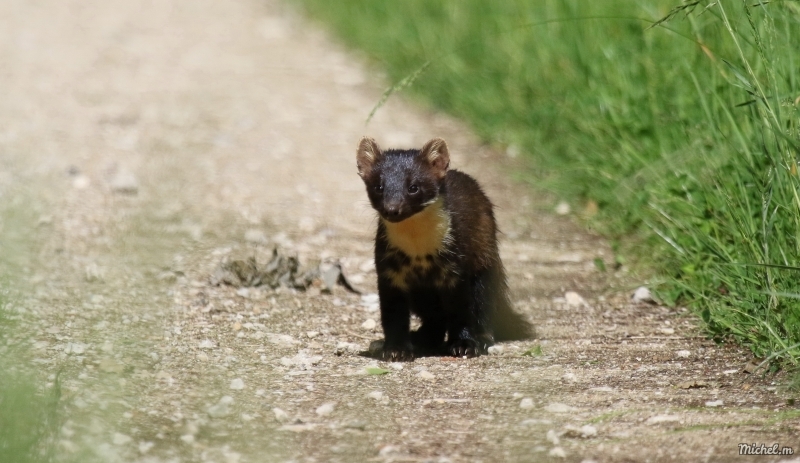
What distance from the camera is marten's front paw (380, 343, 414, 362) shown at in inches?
197

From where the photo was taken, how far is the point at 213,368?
182 inches

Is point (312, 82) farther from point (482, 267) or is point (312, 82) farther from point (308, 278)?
point (482, 267)

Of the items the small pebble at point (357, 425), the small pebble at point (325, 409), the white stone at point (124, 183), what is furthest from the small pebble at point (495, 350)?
the white stone at point (124, 183)

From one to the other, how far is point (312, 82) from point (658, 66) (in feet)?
16.7

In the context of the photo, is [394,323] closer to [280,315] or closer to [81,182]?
[280,315]

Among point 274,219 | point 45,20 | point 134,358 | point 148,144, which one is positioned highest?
point 45,20

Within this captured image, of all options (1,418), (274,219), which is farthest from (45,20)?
(1,418)

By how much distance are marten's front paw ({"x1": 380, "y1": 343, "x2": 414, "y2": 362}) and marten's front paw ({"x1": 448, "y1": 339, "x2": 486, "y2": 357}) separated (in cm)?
23

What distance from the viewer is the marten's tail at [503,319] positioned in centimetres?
547

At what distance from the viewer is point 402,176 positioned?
511cm

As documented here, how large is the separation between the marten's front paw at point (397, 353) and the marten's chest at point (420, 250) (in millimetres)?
320

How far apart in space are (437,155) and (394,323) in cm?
84

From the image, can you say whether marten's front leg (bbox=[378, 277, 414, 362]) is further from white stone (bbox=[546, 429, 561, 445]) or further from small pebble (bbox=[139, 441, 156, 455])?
small pebble (bbox=[139, 441, 156, 455])

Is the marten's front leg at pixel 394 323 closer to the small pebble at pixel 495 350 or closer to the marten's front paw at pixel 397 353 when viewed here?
the marten's front paw at pixel 397 353
